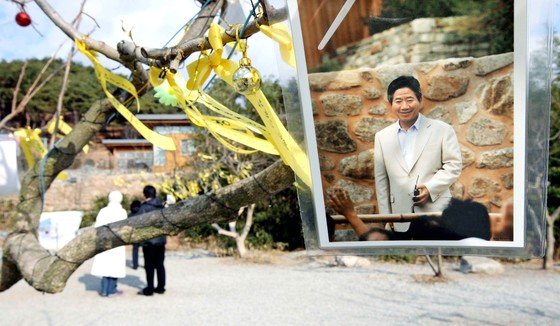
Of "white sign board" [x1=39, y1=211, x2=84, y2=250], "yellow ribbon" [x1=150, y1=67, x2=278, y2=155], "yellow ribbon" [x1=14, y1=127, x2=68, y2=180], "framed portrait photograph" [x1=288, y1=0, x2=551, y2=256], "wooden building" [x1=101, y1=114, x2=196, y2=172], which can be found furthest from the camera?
"wooden building" [x1=101, y1=114, x2=196, y2=172]

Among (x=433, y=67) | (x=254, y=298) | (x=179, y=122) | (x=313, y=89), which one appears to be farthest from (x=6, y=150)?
(x=179, y=122)

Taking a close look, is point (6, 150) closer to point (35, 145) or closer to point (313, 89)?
point (35, 145)

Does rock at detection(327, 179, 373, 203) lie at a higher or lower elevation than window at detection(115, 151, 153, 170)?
higher

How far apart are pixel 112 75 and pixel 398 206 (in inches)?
42.9

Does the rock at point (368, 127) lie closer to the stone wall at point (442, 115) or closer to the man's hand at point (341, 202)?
the stone wall at point (442, 115)

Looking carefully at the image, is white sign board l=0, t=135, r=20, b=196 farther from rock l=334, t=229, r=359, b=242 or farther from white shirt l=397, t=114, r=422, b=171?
white shirt l=397, t=114, r=422, b=171

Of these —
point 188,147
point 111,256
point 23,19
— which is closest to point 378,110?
point 23,19

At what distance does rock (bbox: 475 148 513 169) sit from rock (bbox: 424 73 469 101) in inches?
4.5

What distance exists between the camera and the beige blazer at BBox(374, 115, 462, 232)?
0.92 meters

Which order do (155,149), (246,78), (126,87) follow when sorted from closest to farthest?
(246,78) → (126,87) → (155,149)

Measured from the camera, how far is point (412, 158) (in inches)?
37.6

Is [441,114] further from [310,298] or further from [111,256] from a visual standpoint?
[111,256]

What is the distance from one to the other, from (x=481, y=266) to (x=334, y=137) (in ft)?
22.5

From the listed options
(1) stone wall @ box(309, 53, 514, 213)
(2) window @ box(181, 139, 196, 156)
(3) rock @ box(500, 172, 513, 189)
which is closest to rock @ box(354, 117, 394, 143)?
(1) stone wall @ box(309, 53, 514, 213)
